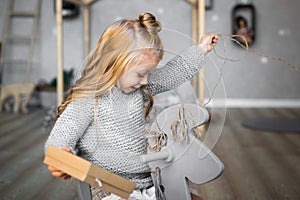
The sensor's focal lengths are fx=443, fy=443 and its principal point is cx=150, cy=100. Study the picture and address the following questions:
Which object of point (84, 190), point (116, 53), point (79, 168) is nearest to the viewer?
point (79, 168)

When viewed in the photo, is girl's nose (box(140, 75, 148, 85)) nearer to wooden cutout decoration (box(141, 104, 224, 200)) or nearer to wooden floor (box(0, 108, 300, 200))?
wooden cutout decoration (box(141, 104, 224, 200))

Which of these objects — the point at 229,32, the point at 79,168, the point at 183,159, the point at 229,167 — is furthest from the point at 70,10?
the point at 79,168

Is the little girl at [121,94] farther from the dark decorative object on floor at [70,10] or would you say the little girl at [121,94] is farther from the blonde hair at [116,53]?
the dark decorative object on floor at [70,10]

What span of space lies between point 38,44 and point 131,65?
3254 millimetres

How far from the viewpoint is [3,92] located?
3.62m

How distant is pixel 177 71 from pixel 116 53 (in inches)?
6.9

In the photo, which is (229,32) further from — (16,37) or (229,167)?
(229,167)

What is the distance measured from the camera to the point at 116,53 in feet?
3.06

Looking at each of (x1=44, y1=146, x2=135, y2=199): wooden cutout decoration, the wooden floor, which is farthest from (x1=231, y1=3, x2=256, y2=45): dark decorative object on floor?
(x1=44, y1=146, x2=135, y2=199): wooden cutout decoration

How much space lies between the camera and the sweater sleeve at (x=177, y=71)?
1.02 meters

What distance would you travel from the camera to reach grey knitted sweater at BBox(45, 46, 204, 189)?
98 centimetres

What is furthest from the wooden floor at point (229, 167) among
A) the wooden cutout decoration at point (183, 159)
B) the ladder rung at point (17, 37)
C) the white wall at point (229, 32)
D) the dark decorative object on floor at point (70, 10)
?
the dark decorative object on floor at point (70, 10)

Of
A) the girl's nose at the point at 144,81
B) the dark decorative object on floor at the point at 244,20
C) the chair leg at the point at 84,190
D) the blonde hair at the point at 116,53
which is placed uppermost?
the dark decorative object on floor at the point at 244,20

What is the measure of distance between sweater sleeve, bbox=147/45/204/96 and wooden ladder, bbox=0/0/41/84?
120 inches
